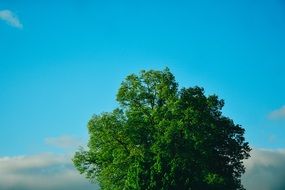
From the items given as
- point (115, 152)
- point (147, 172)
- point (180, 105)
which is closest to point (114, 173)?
point (115, 152)

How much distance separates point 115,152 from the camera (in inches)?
2095

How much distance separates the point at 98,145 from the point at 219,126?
13.2 meters

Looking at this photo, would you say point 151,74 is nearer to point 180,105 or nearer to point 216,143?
point 180,105

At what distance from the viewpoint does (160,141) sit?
5094cm

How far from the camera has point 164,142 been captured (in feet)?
167

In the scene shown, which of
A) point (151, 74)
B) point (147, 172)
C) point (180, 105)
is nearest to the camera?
point (147, 172)

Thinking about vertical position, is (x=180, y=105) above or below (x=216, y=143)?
above

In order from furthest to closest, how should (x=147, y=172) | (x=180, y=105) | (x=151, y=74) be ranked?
1. (x=151, y=74)
2. (x=180, y=105)
3. (x=147, y=172)

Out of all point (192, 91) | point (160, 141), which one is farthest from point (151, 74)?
point (160, 141)

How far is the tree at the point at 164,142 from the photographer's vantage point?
49.8m

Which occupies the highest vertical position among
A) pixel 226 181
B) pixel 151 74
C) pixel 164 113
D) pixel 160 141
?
pixel 151 74

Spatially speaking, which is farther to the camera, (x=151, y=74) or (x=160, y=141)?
(x=151, y=74)

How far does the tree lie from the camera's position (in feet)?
164

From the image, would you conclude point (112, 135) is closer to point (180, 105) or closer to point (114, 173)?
point (114, 173)
